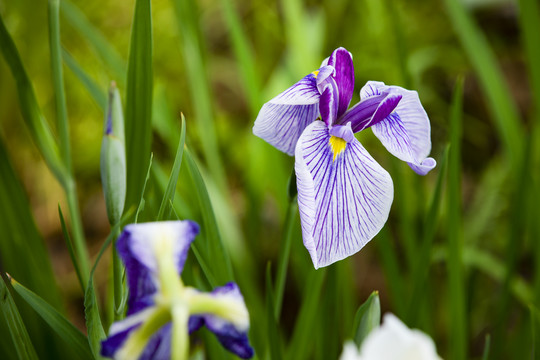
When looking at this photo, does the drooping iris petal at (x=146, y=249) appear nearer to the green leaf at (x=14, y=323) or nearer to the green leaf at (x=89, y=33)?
the green leaf at (x=14, y=323)

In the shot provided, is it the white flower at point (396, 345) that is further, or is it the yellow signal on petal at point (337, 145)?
the yellow signal on petal at point (337, 145)

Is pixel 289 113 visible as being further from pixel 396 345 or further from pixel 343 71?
pixel 396 345

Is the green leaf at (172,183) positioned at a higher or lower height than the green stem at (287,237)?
higher

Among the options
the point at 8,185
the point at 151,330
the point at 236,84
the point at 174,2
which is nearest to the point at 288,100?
the point at 151,330

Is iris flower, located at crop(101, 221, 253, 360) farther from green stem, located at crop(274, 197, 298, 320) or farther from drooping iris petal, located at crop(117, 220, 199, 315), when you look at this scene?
green stem, located at crop(274, 197, 298, 320)

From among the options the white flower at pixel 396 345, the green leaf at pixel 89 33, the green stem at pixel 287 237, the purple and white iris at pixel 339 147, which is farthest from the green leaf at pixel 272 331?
the green leaf at pixel 89 33

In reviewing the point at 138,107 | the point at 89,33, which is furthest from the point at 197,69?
the point at 138,107
